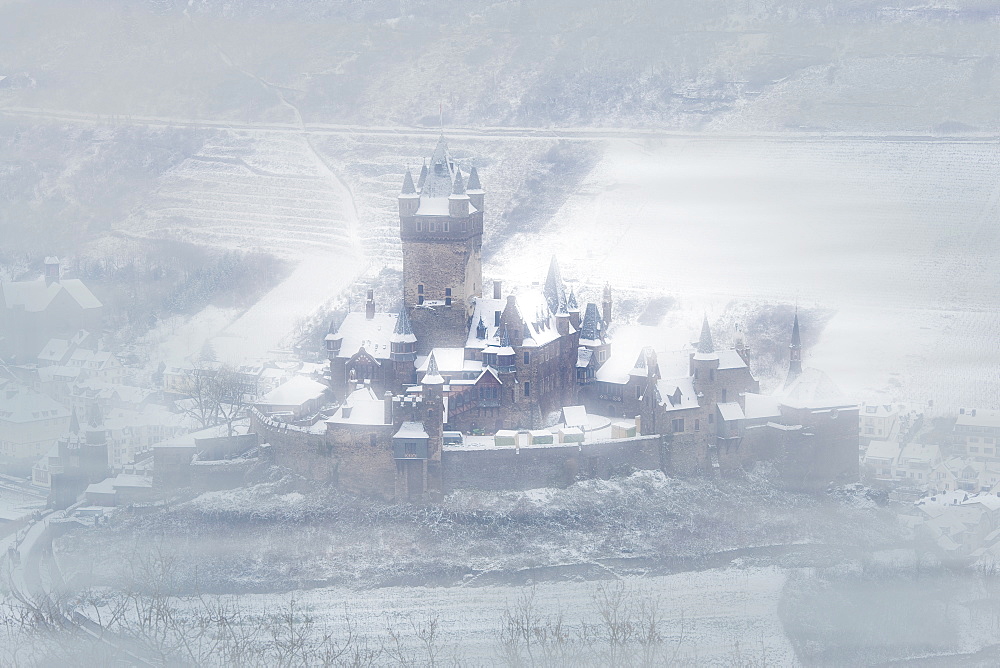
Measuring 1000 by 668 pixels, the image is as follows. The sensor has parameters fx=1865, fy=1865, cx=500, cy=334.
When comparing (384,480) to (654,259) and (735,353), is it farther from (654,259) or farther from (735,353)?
(654,259)

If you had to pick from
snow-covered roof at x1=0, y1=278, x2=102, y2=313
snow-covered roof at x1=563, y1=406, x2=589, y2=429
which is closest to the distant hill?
snow-covered roof at x1=0, y1=278, x2=102, y2=313

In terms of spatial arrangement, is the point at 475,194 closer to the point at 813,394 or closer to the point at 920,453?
the point at 813,394

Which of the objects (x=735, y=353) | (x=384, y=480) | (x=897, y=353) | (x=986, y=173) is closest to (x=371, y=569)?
(x=384, y=480)

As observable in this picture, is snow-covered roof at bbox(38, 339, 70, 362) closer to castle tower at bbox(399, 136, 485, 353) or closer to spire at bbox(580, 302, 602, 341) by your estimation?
castle tower at bbox(399, 136, 485, 353)

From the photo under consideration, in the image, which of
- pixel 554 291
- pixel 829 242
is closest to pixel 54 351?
pixel 554 291

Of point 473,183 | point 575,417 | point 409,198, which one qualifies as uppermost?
point 473,183
